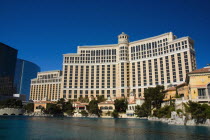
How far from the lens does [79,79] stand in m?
155

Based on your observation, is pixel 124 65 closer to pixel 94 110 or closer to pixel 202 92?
pixel 94 110

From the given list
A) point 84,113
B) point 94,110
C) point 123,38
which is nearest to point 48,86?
point 123,38

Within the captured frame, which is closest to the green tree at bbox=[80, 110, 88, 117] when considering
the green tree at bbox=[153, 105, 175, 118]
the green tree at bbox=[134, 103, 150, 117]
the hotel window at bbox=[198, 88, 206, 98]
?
the green tree at bbox=[134, 103, 150, 117]

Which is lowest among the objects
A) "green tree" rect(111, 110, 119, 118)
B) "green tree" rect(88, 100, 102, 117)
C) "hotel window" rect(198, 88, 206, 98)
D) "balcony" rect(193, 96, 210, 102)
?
"green tree" rect(111, 110, 119, 118)

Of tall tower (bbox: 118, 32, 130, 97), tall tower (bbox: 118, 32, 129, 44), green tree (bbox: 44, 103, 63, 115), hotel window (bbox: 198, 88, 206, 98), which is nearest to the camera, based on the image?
hotel window (bbox: 198, 88, 206, 98)

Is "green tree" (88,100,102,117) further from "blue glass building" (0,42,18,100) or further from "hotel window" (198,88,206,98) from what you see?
"blue glass building" (0,42,18,100)

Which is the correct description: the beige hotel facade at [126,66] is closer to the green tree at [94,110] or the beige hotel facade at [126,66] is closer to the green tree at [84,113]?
the green tree at [94,110]

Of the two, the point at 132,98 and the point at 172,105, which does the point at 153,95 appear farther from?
the point at 132,98

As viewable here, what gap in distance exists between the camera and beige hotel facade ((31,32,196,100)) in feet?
416

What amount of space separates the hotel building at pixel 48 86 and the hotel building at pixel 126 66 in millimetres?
32517

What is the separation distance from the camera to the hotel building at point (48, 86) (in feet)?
601

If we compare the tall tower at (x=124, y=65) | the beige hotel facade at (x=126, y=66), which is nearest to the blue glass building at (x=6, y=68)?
the beige hotel facade at (x=126, y=66)

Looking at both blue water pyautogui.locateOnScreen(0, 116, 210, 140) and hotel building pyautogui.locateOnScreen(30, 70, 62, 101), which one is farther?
hotel building pyautogui.locateOnScreen(30, 70, 62, 101)

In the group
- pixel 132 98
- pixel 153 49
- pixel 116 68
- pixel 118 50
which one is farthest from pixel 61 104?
pixel 153 49
